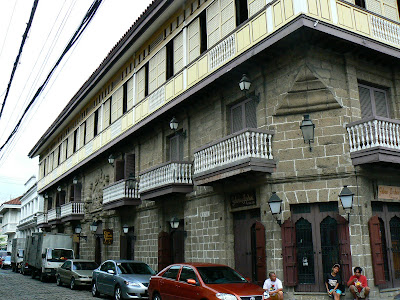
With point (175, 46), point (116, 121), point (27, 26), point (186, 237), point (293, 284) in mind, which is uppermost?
point (175, 46)


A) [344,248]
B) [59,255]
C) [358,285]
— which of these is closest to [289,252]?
[344,248]

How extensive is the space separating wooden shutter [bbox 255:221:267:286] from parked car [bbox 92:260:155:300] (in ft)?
12.5

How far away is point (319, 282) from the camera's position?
1179 centimetres

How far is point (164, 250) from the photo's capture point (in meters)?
17.8

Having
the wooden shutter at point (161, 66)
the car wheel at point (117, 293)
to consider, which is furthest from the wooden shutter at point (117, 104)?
the car wheel at point (117, 293)

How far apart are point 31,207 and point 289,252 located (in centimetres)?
4618

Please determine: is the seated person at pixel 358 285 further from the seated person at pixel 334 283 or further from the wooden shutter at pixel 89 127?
the wooden shutter at pixel 89 127

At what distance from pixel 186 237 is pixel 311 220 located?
6.02m

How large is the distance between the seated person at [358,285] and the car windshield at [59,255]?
1771 centimetres

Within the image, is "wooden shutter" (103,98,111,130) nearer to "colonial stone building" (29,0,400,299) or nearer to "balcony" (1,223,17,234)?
"colonial stone building" (29,0,400,299)

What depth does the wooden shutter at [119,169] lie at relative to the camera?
2347 centimetres

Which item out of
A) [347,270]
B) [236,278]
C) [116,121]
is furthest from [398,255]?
[116,121]

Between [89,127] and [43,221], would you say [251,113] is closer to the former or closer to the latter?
[89,127]

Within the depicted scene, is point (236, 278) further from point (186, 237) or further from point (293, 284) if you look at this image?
point (186, 237)
